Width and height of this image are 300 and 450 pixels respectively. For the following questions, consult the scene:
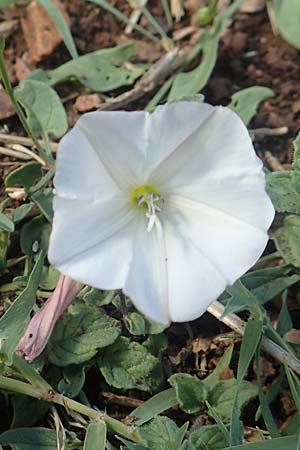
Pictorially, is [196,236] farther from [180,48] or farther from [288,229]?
[180,48]

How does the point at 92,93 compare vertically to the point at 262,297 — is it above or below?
above

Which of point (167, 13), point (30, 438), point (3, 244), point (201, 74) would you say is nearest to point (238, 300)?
point (30, 438)

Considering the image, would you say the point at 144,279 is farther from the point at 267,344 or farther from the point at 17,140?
the point at 17,140

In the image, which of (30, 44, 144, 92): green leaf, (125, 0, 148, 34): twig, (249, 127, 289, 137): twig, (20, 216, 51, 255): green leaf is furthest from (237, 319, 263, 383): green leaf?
(125, 0, 148, 34): twig

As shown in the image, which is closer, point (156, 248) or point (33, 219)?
point (156, 248)

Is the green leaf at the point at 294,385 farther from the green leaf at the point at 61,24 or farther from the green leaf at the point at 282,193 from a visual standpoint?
the green leaf at the point at 61,24

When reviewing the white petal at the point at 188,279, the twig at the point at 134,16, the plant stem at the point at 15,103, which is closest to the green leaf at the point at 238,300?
the white petal at the point at 188,279

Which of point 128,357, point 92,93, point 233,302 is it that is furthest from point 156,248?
point 92,93
